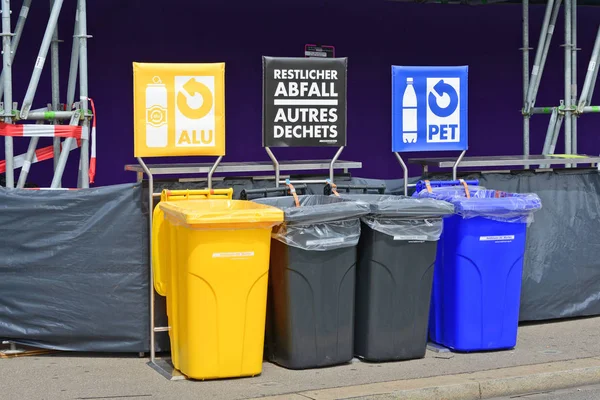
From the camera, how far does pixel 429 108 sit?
832cm

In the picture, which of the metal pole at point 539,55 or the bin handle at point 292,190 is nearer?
the bin handle at point 292,190

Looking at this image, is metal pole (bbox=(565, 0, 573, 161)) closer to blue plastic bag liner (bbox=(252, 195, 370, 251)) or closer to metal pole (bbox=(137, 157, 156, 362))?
blue plastic bag liner (bbox=(252, 195, 370, 251))

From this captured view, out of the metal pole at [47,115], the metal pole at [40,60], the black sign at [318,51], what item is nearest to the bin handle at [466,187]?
the black sign at [318,51]

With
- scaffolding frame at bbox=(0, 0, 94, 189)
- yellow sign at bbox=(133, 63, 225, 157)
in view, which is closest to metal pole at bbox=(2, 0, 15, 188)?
scaffolding frame at bbox=(0, 0, 94, 189)

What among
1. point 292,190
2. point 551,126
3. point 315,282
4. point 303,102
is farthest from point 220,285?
point 551,126

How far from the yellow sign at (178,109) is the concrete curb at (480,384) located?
209cm

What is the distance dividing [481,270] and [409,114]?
1.47 metres

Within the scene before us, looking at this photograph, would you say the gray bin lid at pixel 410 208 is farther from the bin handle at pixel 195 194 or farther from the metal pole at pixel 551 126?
the metal pole at pixel 551 126

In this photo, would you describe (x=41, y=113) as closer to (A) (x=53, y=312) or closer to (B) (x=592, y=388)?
(A) (x=53, y=312)

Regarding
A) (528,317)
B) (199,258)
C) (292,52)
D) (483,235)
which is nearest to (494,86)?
(292,52)

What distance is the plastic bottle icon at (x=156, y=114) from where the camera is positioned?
7445 mm

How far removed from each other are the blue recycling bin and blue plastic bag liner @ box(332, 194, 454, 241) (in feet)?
0.91

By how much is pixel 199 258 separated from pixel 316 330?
1.07 metres

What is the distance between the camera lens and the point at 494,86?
460 inches
